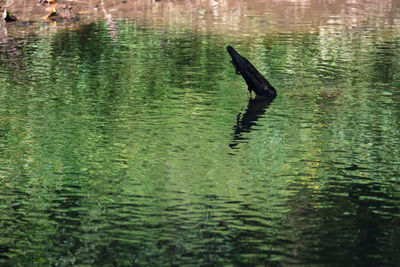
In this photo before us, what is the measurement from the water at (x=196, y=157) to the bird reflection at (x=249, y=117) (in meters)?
0.05

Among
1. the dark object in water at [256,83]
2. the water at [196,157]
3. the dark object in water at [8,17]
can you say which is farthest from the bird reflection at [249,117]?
the dark object in water at [8,17]

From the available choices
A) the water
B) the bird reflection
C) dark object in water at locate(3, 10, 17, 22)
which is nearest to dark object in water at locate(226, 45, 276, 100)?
the bird reflection

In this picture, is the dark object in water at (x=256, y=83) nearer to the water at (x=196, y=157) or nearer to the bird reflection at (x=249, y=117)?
the bird reflection at (x=249, y=117)

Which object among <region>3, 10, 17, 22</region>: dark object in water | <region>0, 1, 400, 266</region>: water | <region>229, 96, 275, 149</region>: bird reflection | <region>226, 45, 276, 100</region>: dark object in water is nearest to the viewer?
<region>0, 1, 400, 266</region>: water

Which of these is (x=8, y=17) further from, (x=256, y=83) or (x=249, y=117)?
(x=249, y=117)

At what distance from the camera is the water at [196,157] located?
9.71m

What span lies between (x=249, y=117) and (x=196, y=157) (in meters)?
3.71

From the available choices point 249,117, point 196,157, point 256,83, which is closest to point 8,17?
point 256,83

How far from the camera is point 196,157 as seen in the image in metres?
13.5

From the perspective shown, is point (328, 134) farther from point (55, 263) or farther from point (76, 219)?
point (55, 263)

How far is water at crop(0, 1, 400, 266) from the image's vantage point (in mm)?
9711

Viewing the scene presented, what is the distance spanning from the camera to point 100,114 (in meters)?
17.1

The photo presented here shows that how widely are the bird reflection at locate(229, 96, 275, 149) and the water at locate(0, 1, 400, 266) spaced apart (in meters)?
0.05

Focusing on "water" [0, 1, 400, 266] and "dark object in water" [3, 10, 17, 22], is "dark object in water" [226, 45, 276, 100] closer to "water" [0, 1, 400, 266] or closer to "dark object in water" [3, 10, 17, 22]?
"water" [0, 1, 400, 266]
